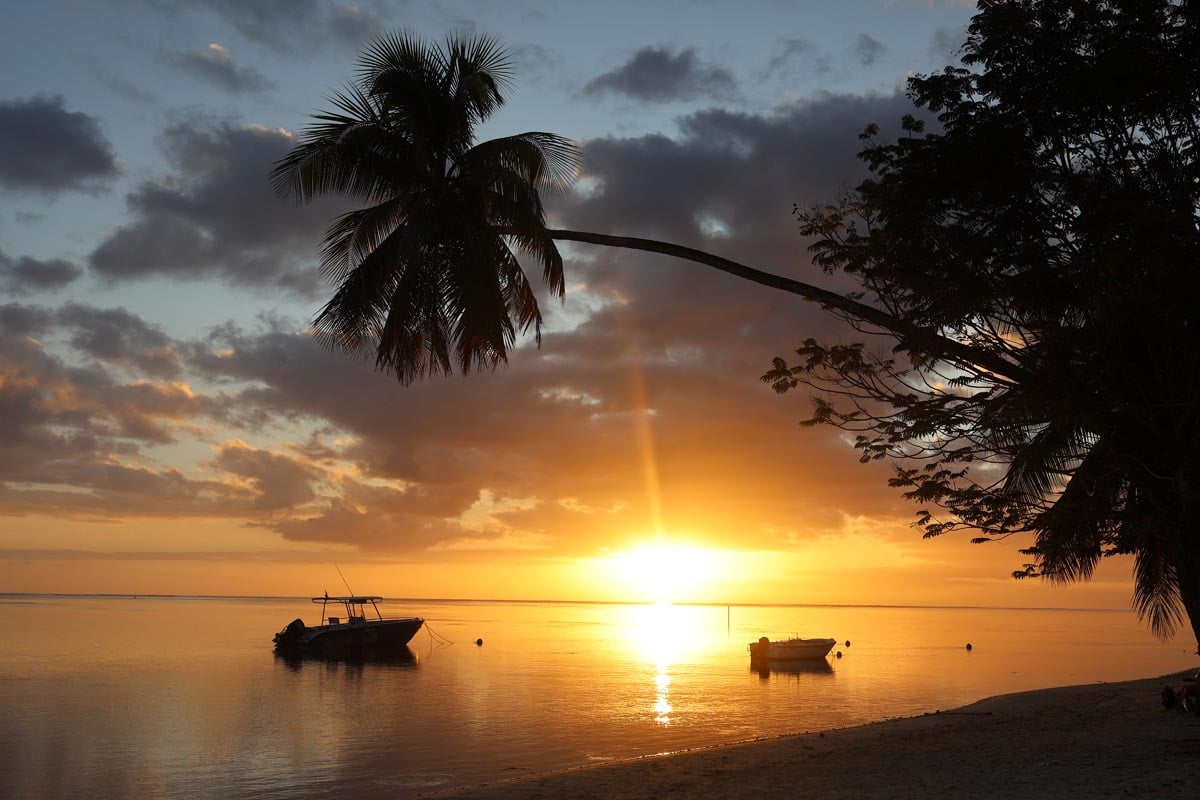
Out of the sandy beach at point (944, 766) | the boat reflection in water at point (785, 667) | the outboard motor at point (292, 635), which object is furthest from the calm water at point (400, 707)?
the sandy beach at point (944, 766)

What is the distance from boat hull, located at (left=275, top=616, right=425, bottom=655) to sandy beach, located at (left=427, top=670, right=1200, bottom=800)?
60.0 meters

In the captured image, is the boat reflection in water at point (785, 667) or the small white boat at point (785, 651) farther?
the small white boat at point (785, 651)

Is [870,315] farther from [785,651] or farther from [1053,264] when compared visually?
[785,651]

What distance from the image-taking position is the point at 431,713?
43.7 metres

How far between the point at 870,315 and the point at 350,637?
72646 mm

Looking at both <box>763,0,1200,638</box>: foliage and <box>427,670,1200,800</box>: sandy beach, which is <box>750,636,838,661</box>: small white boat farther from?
<box>763,0,1200,638</box>: foliage

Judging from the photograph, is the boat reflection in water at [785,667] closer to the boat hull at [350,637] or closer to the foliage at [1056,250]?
the boat hull at [350,637]

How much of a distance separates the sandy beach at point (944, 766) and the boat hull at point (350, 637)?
60.0m

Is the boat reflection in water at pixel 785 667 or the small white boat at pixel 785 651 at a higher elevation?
the small white boat at pixel 785 651

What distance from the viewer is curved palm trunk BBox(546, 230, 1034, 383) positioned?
1335 cm

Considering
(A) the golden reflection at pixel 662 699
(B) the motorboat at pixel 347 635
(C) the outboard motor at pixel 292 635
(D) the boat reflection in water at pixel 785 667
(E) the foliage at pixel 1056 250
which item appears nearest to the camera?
(E) the foliage at pixel 1056 250

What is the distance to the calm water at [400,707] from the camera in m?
28.2

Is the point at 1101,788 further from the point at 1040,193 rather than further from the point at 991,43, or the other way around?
the point at 991,43

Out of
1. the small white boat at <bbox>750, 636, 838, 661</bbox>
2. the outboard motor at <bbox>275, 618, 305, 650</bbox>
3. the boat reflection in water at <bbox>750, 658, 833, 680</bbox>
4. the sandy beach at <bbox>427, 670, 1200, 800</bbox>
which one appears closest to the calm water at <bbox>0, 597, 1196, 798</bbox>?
the boat reflection in water at <bbox>750, 658, 833, 680</bbox>
